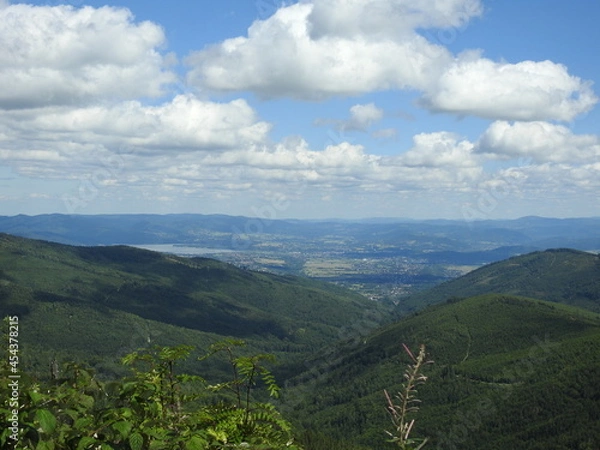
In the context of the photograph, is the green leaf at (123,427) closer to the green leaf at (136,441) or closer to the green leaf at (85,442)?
the green leaf at (136,441)

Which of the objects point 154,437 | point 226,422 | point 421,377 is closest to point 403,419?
point 421,377

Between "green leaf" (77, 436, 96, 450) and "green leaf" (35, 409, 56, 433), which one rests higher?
"green leaf" (35, 409, 56, 433)

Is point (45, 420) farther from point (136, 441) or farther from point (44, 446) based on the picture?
point (136, 441)

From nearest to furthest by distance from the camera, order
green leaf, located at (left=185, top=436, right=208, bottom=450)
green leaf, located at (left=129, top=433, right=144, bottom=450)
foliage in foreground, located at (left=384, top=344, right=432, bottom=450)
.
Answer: foliage in foreground, located at (left=384, top=344, right=432, bottom=450) < green leaf, located at (left=129, top=433, right=144, bottom=450) < green leaf, located at (left=185, top=436, right=208, bottom=450)

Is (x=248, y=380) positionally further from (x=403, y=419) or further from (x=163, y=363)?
(x=403, y=419)

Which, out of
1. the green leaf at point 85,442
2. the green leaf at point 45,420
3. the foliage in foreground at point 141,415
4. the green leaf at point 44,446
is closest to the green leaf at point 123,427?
the foliage in foreground at point 141,415

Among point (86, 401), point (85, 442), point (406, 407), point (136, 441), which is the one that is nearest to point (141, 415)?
point (86, 401)

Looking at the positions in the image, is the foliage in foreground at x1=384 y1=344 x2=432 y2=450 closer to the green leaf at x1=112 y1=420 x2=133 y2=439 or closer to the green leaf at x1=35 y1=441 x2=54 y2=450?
the green leaf at x1=112 y1=420 x2=133 y2=439

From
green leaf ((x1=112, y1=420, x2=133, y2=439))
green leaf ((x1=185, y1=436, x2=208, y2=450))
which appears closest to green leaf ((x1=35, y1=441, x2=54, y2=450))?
green leaf ((x1=112, y1=420, x2=133, y2=439))
